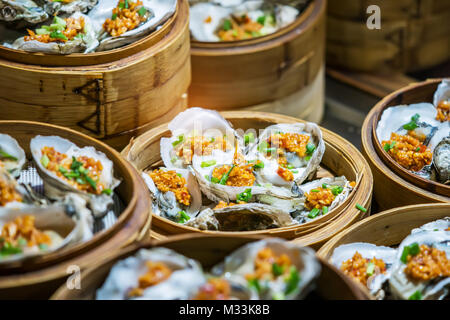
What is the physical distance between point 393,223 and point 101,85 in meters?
1.50

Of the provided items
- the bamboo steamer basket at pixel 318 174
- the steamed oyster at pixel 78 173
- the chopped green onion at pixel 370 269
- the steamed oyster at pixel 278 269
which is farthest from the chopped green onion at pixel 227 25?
the steamed oyster at pixel 278 269

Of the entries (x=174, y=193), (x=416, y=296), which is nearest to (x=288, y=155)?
(x=174, y=193)

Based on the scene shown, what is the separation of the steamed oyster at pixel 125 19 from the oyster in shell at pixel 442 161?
5.02ft

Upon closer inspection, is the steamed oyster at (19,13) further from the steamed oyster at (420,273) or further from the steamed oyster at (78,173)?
the steamed oyster at (420,273)

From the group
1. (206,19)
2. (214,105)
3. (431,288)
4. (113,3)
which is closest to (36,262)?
(431,288)

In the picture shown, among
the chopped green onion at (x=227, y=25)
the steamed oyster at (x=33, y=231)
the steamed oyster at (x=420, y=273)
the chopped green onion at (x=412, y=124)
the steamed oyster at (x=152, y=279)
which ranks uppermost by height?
the chopped green onion at (x=227, y=25)

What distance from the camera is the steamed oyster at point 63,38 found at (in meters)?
2.83

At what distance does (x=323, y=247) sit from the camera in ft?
8.31

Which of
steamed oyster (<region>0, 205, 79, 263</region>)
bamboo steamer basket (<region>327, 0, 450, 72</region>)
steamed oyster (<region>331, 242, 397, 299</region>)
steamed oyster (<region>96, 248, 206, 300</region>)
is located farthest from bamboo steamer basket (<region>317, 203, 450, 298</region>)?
bamboo steamer basket (<region>327, 0, 450, 72</region>)

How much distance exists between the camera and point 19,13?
9.86ft

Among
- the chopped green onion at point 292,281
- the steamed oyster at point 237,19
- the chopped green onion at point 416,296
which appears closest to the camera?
the chopped green onion at point 292,281

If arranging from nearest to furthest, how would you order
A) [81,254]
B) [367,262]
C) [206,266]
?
1. [81,254]
2. [206,266]
3. [367,262]

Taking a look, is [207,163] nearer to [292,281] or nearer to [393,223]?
[393,223]
